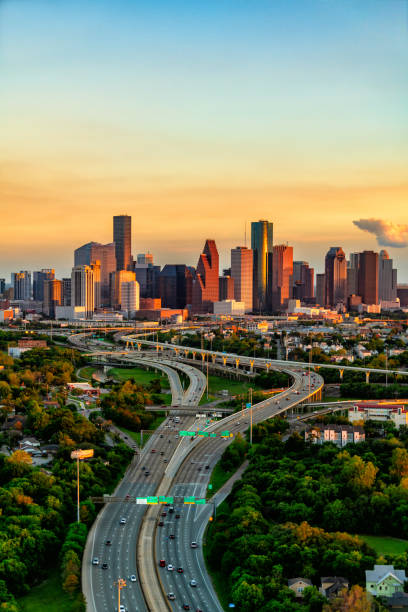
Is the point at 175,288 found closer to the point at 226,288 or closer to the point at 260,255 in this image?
the point at 226,288

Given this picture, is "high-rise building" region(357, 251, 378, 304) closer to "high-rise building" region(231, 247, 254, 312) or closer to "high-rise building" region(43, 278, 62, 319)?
"high-rise building" region(231, 247, 254, 312)

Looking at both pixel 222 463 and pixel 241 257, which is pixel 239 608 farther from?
pixel 241 257

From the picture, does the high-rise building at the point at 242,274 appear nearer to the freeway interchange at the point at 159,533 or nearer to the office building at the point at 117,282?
the office building at the point at 117,282

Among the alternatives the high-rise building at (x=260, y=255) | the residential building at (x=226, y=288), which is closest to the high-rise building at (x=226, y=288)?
the residential building at (x=226, y=288)

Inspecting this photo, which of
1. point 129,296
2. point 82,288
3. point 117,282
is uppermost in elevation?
point 117,282

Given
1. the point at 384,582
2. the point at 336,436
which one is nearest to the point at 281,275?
the point at 336,436

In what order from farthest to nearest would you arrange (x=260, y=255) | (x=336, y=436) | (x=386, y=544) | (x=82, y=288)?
(x=260, y=255)
(x=82, y=288)
(x=336, y=436)
(x=386, y=544)

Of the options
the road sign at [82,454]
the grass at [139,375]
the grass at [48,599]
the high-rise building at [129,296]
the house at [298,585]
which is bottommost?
the grass at [48,599]

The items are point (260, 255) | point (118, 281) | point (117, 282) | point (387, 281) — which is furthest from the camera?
point (387, 281)
